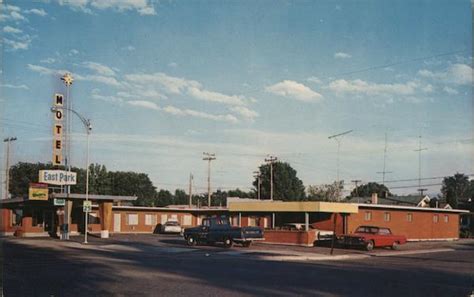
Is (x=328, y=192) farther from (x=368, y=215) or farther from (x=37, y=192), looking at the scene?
(x=37, y=192)

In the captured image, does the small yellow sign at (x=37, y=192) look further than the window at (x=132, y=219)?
No

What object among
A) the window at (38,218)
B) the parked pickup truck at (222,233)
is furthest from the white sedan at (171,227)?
the parked pickup truck at (222,233)

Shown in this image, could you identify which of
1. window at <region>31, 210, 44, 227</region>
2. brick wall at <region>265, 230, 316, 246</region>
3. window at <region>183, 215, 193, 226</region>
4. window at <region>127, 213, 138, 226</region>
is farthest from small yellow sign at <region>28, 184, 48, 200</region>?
window at <region>183, 215, 193, 226</region>

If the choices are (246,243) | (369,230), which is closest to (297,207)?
(246,243)

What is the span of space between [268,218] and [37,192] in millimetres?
19709

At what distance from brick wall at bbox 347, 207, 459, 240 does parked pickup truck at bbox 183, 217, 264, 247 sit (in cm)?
1028

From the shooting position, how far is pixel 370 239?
35219mm

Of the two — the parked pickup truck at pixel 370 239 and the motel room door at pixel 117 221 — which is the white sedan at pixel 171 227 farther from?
the parked pickup truck at pixel 370 239

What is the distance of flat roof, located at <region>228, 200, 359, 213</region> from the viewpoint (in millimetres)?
39834

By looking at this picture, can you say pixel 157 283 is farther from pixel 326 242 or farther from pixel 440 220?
pixel 440 220

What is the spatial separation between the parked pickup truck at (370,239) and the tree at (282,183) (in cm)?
6842

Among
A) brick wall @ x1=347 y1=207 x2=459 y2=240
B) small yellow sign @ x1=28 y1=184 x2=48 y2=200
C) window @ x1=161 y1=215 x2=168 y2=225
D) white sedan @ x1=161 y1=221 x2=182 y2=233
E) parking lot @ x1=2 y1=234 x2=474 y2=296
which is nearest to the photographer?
parking lot @ x1=2 y1=234 x2=474 y2=296

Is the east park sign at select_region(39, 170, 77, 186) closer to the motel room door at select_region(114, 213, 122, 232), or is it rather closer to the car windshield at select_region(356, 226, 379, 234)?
the motel room door at select_region(114, 213, 122, 232)

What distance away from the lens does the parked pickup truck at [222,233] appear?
36125 mm
